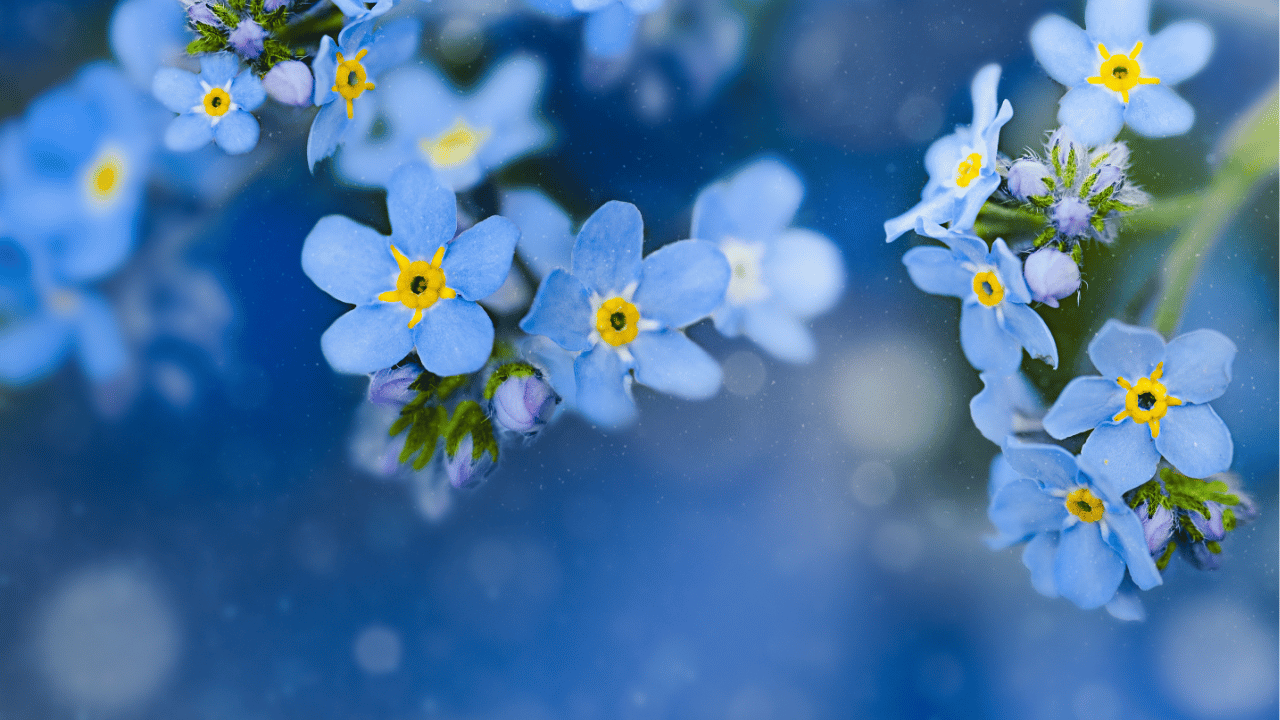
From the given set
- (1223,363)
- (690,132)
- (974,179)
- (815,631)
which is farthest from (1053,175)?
(815,631)

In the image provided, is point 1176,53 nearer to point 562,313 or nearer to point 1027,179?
point 1027,179

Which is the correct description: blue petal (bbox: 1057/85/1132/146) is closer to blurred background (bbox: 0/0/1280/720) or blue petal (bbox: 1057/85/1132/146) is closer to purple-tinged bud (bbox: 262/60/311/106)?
blurred background (bbox: 0/0/1280/720)

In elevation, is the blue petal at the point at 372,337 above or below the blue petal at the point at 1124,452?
above

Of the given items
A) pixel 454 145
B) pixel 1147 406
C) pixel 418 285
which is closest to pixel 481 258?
pixel 418 285

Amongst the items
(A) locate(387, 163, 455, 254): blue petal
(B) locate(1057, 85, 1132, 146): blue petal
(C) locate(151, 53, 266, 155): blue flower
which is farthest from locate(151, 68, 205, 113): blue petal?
(B) locate(1057, 85, 1132, 146): blue petal

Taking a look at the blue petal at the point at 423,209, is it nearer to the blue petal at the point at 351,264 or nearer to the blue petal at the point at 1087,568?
the blue petal at the point at 351,264

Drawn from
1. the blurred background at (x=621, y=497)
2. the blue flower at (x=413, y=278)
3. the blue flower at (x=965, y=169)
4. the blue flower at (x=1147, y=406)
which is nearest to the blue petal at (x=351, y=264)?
the blue flower at (x=413, y=278)

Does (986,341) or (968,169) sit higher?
(968,169)
